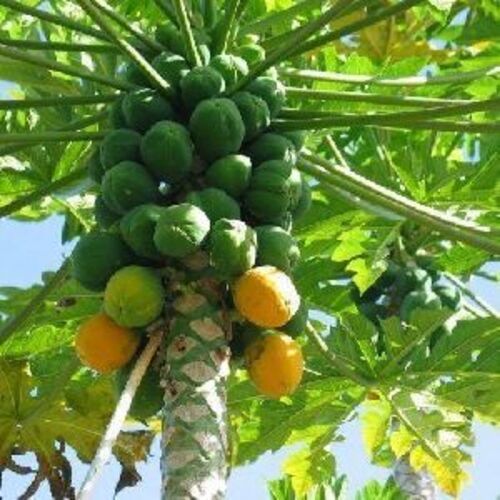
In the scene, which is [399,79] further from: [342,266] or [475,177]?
[342,266]

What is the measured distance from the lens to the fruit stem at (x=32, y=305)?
9.96ft

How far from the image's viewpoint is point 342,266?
4.67 m

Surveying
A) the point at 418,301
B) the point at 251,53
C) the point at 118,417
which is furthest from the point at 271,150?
the point at 418,301

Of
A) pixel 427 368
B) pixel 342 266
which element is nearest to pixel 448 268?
pixel 342 266

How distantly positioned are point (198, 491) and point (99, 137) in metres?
1.18

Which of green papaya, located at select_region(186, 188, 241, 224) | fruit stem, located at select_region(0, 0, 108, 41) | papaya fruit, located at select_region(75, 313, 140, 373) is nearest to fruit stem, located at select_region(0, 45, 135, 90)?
fruit stem, located at select_region(0, 0, 108, 41)

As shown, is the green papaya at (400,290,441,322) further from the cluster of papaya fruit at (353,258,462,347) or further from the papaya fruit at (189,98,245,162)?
the papaya fruit at (189,98,245,162)

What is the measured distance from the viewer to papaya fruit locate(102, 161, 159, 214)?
256 cm

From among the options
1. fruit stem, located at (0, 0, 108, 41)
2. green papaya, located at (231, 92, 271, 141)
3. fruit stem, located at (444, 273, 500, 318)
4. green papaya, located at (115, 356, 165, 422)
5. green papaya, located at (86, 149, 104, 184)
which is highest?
fruit stem, located at (0, 0, 108, 41)

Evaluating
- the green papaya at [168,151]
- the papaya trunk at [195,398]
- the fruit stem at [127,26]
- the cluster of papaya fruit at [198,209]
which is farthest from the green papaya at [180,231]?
the fruit stem at [127,26]

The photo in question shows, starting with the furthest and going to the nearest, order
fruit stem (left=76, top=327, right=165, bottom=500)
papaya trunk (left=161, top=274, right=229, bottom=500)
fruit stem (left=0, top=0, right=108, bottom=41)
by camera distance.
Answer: fruit stem (left=0, top=0, right=108, bottom=41) → papaya trunk (left=161, top=274, right=229, bottom=500) → fruit stem (left=76, top=327, right=165, bottom=500)

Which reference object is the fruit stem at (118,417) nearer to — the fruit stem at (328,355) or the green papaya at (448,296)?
the fruit stem at (328,355)

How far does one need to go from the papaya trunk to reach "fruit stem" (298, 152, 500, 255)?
0.65 meters

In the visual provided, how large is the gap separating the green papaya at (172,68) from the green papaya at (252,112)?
17cm
